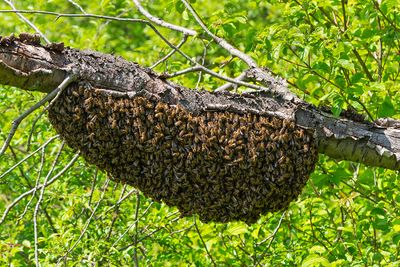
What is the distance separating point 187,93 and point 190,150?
29cm

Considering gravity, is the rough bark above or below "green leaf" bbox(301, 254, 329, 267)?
above

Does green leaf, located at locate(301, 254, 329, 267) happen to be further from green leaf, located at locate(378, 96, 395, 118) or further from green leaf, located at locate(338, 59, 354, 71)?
green leaf, located at locate(338, 59, 354, 71)

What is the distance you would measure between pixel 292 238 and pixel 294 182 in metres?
2.45

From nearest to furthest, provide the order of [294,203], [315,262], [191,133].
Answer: [191,133] < [315,262] < [294,203]

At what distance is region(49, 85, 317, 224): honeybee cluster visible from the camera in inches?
150

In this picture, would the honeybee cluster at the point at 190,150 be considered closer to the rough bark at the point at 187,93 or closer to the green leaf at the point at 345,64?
the rough bark at the point at 187,93

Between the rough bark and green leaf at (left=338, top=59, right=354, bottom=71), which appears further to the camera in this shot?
green leaf at (left=338, top=59, right=354, bottom=71)

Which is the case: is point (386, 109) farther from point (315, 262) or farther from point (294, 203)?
point (294, 203)

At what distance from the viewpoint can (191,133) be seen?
3.91 m

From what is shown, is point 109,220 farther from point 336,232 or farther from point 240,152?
point 240,152

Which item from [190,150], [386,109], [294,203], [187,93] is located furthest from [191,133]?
[294,203]

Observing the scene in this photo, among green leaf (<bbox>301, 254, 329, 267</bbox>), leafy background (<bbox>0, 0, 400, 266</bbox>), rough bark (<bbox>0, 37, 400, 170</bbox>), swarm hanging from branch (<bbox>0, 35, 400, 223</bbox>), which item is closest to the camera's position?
rough bark (<bbox>0, 37, 400, 170</bbox>)

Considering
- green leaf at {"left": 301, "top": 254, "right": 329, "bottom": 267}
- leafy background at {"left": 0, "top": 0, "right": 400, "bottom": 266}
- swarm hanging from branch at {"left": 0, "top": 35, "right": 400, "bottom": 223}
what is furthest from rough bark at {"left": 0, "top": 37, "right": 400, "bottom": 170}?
green leaf at {"left": 301, "top": 254, "right": 329, "bottom": 267}

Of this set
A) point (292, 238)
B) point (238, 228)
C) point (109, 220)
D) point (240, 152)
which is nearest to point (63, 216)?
point (109, 220)
